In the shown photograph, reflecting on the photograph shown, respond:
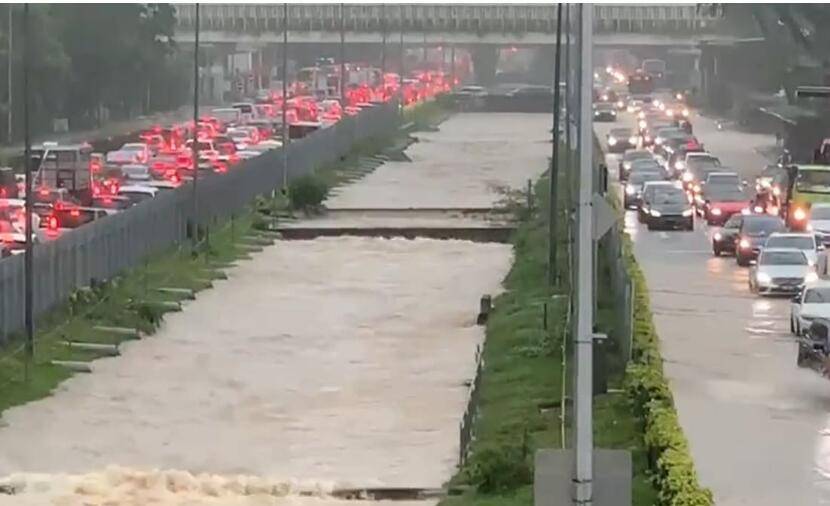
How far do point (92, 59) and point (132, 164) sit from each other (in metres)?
20.5

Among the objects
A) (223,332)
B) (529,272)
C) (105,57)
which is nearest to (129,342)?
(223,332)

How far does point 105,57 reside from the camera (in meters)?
88.3

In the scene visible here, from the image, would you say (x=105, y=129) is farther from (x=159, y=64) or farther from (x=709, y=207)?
(x=709, y=207)

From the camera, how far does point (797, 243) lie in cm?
4188

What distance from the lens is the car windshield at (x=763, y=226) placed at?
151 ft

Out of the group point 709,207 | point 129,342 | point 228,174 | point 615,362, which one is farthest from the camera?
point 228,174

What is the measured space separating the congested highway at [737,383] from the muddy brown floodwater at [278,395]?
3.21 meters

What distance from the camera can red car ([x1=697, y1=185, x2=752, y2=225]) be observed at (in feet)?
184

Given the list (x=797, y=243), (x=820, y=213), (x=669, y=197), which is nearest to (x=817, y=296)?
(x=797, y=243)

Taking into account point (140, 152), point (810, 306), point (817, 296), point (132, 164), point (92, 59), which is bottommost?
point (132, 164)

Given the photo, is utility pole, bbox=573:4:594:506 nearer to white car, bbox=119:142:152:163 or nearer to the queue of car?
the queue of car

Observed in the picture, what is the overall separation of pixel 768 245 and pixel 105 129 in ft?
189

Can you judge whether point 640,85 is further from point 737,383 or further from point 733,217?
point 737,383

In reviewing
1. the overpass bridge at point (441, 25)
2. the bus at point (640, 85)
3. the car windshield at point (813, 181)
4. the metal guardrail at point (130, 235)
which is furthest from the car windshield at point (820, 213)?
the bus at point (640, 85)
